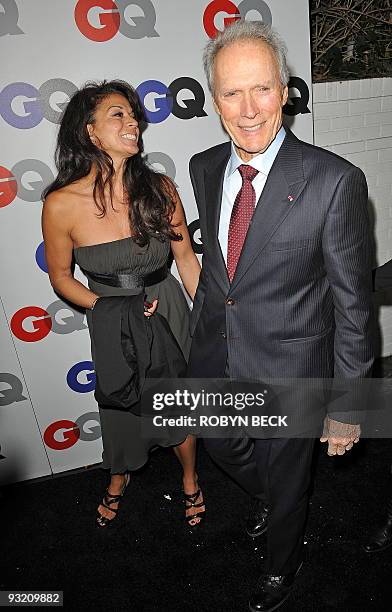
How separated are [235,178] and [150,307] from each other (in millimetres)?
737

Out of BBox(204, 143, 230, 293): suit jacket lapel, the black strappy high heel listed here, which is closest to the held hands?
BBox(204, 143, 230, 293): suit jacket lapel

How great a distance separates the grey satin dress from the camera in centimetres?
230

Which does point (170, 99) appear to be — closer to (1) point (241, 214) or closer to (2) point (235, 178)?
(2) point (235, 178)

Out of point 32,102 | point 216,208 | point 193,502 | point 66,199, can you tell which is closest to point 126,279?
point 66,199

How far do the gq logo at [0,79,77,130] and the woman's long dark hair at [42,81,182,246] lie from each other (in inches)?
4.2

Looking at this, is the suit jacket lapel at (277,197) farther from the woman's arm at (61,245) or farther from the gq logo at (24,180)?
the gq logo at (24,180)

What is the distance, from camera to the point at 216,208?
2039mm

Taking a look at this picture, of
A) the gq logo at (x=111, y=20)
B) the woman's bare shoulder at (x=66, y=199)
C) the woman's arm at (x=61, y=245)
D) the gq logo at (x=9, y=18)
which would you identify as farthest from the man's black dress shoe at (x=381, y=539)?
the gq logo at (x=9, y=18)

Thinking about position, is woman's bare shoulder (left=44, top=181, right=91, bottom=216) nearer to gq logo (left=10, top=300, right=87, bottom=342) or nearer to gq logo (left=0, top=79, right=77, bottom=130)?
gq logo (left=0, top=79, right=77, bottom=130)

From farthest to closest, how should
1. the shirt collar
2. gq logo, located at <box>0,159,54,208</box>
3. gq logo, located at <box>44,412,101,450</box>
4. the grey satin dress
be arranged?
gq logo, located at <box>44,412,101,450</box>
gq logo, located at <box>0,159,54,208</box>
the grey satin dress
the shirt collar

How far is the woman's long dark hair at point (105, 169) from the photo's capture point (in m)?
2.21

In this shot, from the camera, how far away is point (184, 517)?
9.34 ft

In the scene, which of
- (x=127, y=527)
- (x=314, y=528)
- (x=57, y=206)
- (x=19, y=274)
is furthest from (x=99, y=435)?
(x=57, y=206)

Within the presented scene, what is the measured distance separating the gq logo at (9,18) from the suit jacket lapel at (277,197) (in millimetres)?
1377
